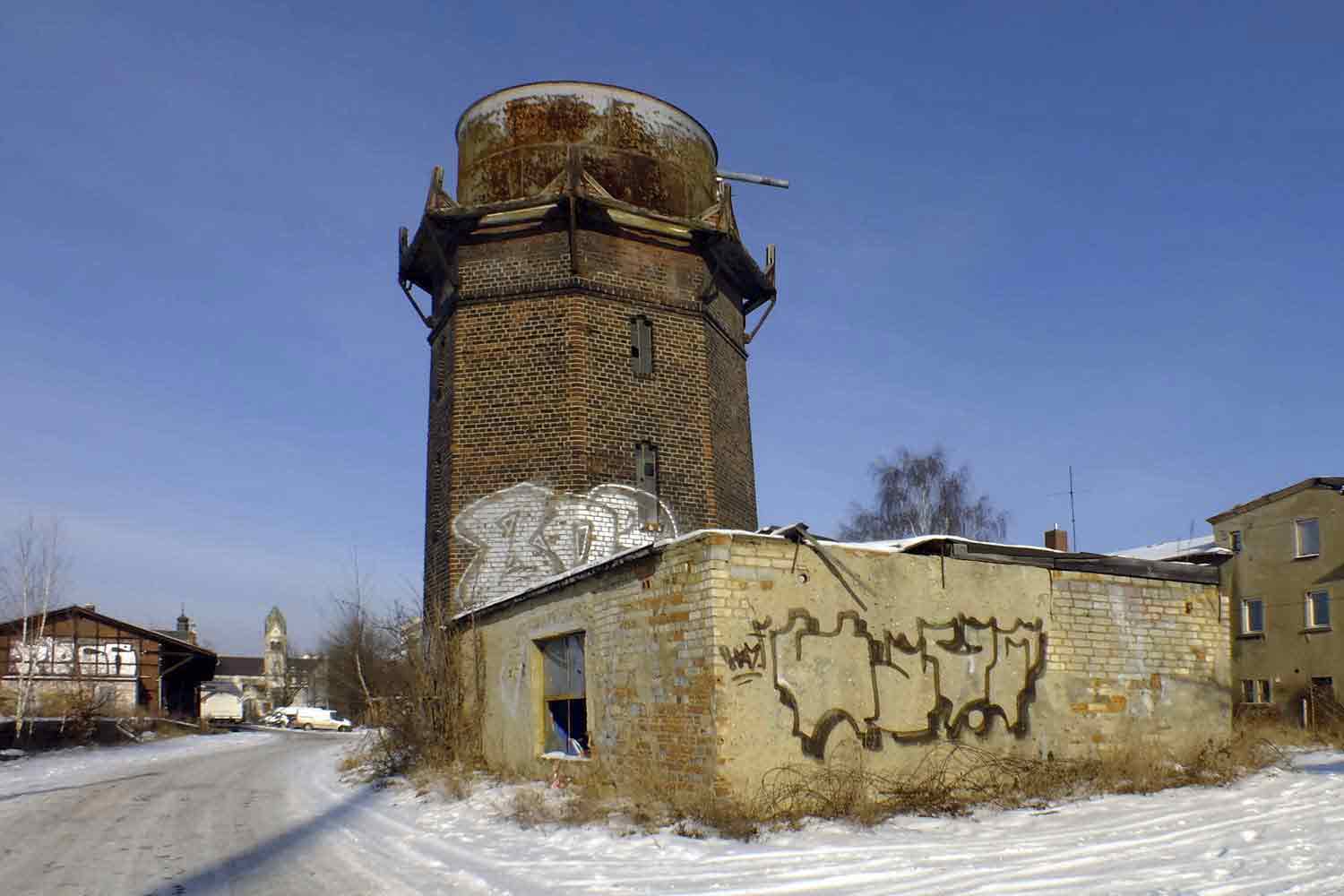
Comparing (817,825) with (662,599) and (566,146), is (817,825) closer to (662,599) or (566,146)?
(662,599)

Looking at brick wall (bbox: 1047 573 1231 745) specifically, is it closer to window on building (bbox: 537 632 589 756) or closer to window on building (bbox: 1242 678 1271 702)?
window on building (bbox: 537 632 589 756)

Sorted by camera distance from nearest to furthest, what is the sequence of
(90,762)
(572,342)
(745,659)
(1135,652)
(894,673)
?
1. (745,659)
2. (894,673)
3. (1135,652)
4. (572,342)
5. (90,762)

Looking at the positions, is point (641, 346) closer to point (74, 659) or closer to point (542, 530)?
point (542, 530)

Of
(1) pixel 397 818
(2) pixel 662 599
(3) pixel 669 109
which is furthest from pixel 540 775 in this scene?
(3) pixel 669 109

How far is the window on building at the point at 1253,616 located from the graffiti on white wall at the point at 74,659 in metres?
33.7

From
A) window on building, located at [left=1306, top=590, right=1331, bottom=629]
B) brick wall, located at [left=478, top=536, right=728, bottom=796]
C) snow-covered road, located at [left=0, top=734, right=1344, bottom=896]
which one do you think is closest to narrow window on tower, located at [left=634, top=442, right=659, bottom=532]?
brick wall, located at [left=478, top=536, right=728, bottom=796]

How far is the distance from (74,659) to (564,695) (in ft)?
89.6

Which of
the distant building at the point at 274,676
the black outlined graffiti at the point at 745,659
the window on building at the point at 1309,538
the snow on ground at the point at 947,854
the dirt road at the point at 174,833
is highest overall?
the window on building at the point at 1309,538

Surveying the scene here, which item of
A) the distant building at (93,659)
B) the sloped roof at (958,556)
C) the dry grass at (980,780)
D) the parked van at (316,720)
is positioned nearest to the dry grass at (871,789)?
the dry grass at (980,780)

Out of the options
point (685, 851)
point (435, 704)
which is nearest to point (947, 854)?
point (685, 851)

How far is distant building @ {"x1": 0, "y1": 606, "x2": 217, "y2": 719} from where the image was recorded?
31.5 metres

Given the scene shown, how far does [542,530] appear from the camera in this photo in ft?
53.2

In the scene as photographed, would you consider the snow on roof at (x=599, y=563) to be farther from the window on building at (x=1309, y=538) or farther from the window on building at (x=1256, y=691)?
the window on building at (x=1256, y=691)

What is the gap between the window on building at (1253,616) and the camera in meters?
29.3
